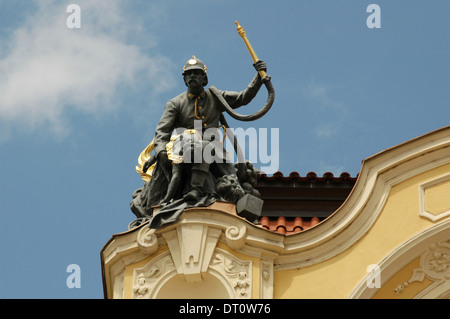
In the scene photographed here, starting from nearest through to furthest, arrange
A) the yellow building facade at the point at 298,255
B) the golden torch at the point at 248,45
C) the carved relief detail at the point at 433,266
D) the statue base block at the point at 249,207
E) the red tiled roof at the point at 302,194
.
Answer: the yellow building facade at the point at 298,255 < the carved relief detail at the point at 433,266 < the statue base block at the point at 249,207 < the golden torch at the point at 248,45 < the red tiled roof at the point at 302,194

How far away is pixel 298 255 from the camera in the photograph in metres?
15.6

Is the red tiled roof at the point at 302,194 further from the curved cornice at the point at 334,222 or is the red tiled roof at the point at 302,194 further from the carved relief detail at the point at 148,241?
the carved relief detail at the point at 148,241

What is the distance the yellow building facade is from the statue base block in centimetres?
9

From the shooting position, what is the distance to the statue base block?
15.9 m

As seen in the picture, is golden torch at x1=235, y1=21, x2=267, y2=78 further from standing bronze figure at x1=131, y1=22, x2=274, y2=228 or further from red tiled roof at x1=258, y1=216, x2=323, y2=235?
red tiled roof at x1=258, y1=216, x2=323, y2=235

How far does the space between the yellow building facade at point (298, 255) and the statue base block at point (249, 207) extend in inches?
3.6

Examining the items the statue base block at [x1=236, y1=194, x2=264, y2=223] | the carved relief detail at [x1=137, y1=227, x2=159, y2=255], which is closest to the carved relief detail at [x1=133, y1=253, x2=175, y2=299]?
the carved relief detail at [x1=137, y1=227, x2=159, y2=255]

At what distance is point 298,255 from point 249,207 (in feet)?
2.51

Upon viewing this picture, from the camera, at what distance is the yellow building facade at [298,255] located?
1540cm

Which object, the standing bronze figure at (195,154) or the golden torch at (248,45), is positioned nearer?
the standing bronze figure at (195,154)

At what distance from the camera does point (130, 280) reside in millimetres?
15555

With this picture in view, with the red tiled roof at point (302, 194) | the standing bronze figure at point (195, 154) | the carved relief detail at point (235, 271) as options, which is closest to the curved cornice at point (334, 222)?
the carved relief detail at point (235, 271)
